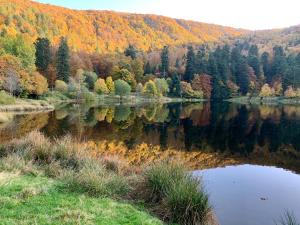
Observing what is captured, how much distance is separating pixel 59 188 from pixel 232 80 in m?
124

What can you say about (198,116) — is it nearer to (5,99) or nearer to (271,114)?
(271,114)

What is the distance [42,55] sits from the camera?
95438mm

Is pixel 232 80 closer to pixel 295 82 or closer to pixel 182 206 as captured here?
pixel 295 82

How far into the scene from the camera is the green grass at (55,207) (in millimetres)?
8430

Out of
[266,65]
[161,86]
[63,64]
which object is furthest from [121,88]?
[266,65]

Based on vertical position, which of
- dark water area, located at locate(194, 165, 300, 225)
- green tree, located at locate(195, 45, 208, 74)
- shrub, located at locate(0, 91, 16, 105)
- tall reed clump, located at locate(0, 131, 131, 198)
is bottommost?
shrub, located at locate(0, 91, 16, 105)

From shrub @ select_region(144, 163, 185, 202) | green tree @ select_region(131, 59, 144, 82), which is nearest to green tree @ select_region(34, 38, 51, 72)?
green tree @ select_region(131, 59, 144, 82)

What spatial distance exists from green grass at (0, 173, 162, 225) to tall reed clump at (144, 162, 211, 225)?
2.63 ft

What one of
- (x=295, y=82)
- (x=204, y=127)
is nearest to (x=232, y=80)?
(x=295, y=82)

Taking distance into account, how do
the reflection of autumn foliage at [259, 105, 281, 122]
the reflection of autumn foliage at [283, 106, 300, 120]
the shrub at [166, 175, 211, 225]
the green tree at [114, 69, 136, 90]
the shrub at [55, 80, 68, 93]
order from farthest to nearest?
the green tree at [114, 69, 136, 90] → the shrub at [55, 80, 68, 93] → the reflection of autumn foliage at [283, 106, 300, 120] → the reflection of autumn foliage at [259, 105, 281, 122] → the shrub at [166, 175, 211, 225]

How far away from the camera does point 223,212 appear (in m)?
13.2

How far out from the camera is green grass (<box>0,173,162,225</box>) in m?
8.43

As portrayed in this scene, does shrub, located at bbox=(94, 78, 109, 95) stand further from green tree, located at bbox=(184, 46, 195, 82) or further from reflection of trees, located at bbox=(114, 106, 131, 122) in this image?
green tree, located at bbox=(184, 46, 195, 82)

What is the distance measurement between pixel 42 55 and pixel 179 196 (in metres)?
91.9
